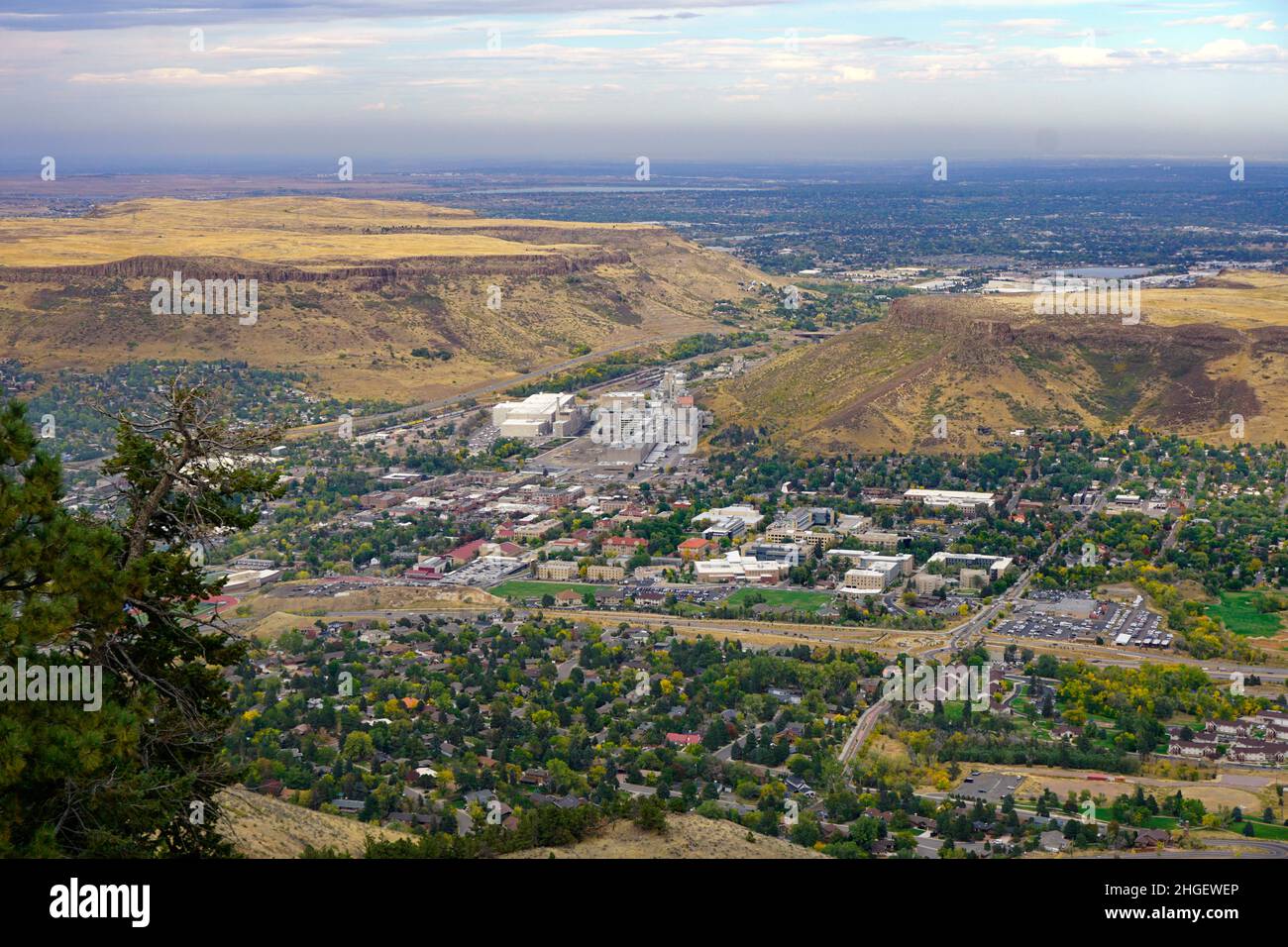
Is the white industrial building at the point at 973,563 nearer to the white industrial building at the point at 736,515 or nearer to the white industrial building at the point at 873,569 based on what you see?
the white industrial building at the point at 873,569

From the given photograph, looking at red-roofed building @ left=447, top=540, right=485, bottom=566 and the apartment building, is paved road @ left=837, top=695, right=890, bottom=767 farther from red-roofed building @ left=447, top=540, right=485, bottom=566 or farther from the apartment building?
red-roofed building @ left=447, top=540, right=485, bottom=566

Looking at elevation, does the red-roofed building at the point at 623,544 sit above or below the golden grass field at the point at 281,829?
below

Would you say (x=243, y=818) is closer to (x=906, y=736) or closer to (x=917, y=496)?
(x=906, y=736)

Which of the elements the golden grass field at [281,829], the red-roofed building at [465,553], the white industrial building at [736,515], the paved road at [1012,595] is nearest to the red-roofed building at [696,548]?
the white industrial building at [736,515]

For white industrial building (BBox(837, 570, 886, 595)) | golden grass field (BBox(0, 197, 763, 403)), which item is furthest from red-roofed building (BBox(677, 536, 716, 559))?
golden grass field (BBox(0, 197, 763, 403))

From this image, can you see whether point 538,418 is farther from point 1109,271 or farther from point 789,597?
point 1109,271
